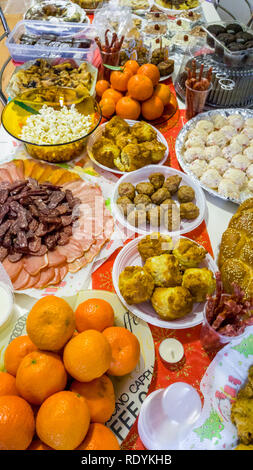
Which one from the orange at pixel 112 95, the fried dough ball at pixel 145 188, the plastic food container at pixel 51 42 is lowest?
the fried dough ball at pixel 145 188

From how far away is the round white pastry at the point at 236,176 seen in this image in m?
1.41

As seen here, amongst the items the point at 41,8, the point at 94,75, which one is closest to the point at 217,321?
the point at 94,75

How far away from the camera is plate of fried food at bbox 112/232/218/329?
1017mm

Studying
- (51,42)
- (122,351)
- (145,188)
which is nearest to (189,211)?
(145,188)

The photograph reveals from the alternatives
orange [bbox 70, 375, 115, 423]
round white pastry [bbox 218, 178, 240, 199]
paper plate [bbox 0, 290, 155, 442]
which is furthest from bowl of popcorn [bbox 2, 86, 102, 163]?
orange [bbox 70, 375, 115, 423]

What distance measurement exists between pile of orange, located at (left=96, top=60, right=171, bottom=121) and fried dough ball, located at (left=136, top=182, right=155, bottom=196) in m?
0.47

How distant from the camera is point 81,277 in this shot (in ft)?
3.88

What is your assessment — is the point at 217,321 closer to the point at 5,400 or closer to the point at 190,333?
the point at 190,333

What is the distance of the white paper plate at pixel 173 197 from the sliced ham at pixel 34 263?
1.11ft

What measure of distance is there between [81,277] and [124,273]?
19 centimetres

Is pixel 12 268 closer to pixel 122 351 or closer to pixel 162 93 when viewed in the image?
pixel 122 351

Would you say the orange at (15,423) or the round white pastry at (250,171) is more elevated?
the round white pastry at (250,171)

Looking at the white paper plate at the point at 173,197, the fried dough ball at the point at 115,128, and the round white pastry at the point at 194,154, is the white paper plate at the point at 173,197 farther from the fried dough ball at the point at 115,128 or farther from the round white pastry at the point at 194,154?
the fried dough ball at the point at 115,128

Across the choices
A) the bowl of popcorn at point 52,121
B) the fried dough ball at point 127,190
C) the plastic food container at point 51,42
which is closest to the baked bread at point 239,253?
the fried dough ball at point 127,190
